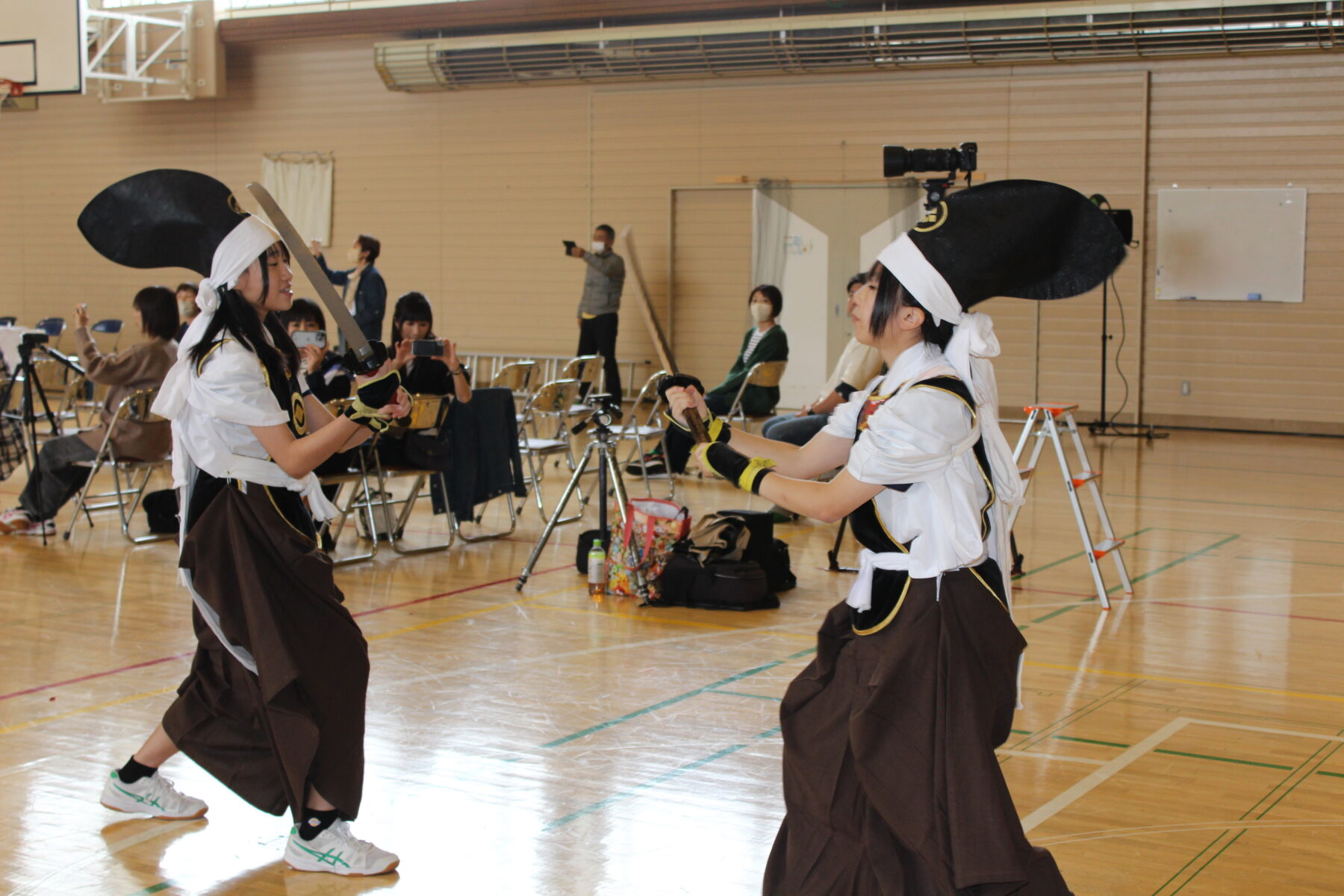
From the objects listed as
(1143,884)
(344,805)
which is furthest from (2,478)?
(1143,884)

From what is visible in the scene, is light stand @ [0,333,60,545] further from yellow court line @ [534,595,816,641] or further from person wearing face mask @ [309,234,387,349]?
yellow court line @ [534,595,816,641]

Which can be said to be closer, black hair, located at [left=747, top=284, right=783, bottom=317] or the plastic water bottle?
the plastic water bottle

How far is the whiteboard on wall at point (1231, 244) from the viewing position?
11.6 meters

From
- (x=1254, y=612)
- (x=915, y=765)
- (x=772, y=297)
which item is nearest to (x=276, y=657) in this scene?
(x=915, y=765)

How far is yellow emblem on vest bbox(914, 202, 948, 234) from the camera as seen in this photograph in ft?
8.00

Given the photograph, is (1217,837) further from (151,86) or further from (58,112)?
(58,112)

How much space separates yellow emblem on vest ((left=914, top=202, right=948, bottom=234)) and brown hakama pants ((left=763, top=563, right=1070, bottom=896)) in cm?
63

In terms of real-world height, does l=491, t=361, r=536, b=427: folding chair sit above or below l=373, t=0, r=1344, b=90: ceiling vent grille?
below

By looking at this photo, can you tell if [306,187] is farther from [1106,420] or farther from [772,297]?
[1106,420]

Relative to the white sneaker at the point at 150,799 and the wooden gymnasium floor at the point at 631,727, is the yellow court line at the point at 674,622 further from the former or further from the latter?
the white sneaker at the point at 150,799

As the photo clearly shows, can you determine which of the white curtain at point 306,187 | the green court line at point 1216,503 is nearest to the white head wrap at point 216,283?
the green court line at point 1216,503

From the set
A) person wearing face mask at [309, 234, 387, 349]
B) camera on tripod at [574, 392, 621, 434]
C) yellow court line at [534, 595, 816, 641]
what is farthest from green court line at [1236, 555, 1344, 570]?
person wearing face mask at [309, 234, 387, 349]

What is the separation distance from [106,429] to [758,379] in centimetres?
396

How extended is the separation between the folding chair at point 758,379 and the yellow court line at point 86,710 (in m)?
4.74
